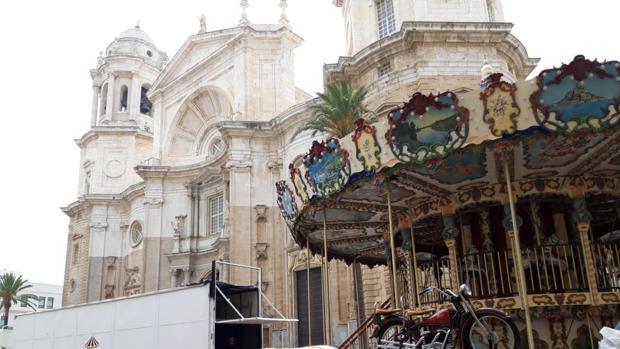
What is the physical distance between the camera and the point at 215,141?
37.0 metres

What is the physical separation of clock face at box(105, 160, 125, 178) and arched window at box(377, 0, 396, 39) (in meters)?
25.9

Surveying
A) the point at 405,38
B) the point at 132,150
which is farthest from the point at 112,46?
the point at 405,38

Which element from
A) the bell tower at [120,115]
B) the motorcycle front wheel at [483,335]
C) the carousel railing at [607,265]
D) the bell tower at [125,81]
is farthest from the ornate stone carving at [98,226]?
the motorcycle front wheel at [483,335]

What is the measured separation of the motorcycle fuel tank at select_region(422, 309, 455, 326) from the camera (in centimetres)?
884

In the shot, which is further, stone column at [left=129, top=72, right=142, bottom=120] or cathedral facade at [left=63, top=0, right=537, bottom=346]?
stone column at [left=129, top=72, right=142, bottom=120]

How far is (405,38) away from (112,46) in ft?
107

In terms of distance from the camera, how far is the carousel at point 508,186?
8953 millimetres

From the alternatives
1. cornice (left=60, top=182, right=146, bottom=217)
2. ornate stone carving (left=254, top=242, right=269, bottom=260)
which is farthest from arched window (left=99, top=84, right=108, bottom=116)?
ornate stone carving (left=254, top=242, right=269, bottom=260)

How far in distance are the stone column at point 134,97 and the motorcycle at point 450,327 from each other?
39431 millimetres

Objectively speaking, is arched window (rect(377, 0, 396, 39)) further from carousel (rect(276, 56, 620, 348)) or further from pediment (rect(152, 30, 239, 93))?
carousel (rect(276, 56, 620, 348))

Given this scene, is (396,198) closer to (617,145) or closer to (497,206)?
(497,206)

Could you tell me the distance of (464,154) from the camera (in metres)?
10.3

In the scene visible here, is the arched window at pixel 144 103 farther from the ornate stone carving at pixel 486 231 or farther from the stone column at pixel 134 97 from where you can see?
the ornate stone carving at pixel 486 231

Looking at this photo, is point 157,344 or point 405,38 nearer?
point 157,344
